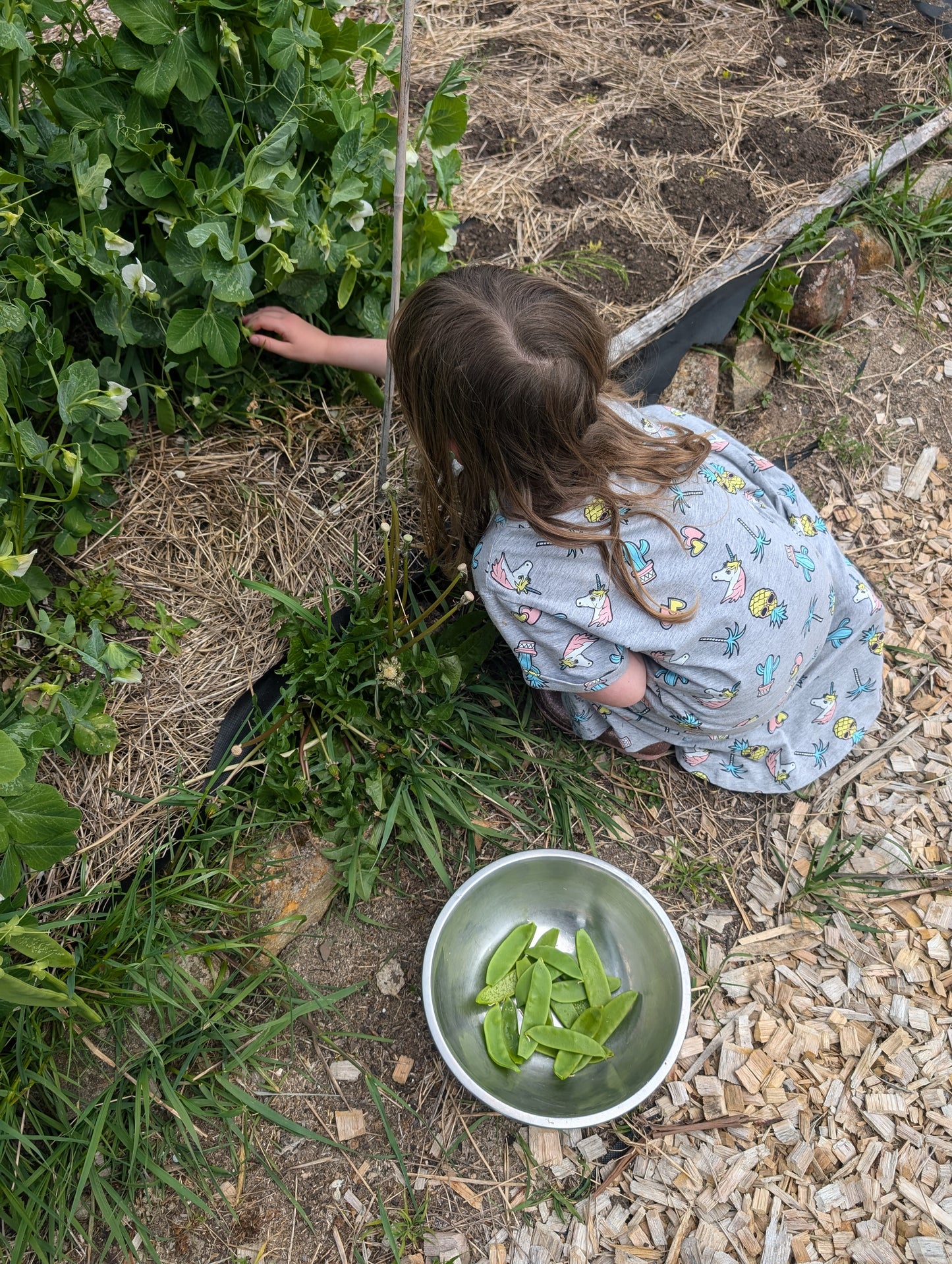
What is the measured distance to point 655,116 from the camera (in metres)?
2.70

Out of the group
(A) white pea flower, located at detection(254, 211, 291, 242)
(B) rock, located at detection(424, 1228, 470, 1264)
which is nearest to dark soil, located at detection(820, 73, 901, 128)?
(A) white pea flower, located at detection(254, 211, 291, 242)

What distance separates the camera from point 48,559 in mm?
1744

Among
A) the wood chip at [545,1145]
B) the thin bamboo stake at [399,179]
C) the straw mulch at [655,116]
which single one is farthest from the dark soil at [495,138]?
the wood chip at [545,1145]

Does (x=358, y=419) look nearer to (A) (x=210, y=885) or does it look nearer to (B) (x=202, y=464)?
(B) (x=202, y=464)

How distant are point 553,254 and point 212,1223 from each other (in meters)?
A: 2.29

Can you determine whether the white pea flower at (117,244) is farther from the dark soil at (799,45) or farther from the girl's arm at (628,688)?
the dark soil at (799,45)

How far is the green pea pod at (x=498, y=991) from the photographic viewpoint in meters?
1.74

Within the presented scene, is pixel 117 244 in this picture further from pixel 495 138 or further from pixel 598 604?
pixel 495 138

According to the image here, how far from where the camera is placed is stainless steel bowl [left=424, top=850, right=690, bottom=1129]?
5.29 ft

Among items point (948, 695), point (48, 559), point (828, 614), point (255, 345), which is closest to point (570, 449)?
point (828, 614)

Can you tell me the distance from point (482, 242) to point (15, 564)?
60.2 inches

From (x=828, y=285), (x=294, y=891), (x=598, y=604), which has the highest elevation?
(x=828, y=285)

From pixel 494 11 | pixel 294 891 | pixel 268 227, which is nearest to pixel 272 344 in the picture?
pixel 268 227

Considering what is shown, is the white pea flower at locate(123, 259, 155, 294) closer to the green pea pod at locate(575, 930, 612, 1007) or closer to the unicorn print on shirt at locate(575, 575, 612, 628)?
the unicorn print on shirt at locate(575, 575, 612, 628)
